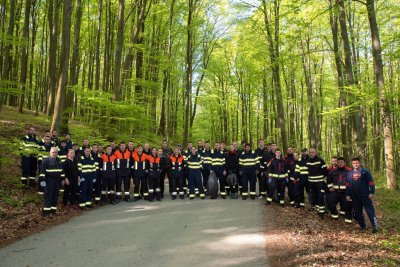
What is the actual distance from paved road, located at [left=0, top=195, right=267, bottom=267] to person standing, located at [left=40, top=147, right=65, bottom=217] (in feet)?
3.02

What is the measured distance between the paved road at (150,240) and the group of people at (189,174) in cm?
148

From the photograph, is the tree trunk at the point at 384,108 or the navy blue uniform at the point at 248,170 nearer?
the navy blue uniform at the point at 248,170

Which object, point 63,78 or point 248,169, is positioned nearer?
point 248,169

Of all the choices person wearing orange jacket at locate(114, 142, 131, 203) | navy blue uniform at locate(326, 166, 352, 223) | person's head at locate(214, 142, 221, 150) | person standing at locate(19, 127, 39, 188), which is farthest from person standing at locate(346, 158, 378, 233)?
person standing at locate(19, 127, 39, 188)

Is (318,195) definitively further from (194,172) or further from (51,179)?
(51,179)

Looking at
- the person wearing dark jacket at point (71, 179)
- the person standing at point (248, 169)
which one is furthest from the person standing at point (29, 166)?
the person standing at point (248, 169)

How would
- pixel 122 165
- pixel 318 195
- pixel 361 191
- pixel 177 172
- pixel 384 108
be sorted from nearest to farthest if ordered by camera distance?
pixel 361 191 → pixel 318 195 → pixel 122 165 → pixel 177 172 → pixel 384 108

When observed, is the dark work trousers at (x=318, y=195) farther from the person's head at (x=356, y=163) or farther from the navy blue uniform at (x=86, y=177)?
the navy blue uniform at (x=86, y=177)

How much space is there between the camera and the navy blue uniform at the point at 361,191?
8.76 meters

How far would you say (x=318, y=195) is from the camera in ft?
33.8

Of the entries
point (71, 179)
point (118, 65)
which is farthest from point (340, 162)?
point (118, 65)

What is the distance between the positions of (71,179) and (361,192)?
932 centimetres

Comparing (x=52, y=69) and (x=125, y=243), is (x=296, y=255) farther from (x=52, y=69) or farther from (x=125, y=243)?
(x=52, y=69)

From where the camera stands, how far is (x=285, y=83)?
106ft
